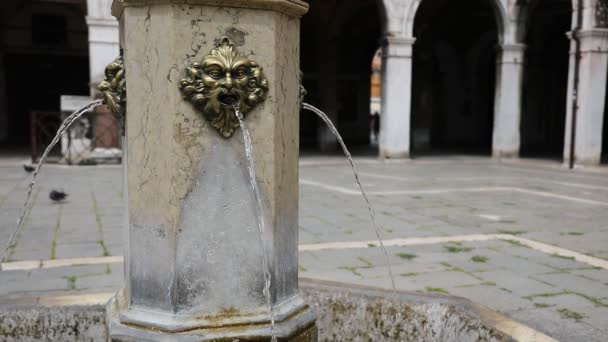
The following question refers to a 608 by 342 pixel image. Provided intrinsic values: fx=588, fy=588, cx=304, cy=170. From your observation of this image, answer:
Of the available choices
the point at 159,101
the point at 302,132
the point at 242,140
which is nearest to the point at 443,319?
the point at 242,140

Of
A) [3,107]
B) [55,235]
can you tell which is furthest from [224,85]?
[3,107]

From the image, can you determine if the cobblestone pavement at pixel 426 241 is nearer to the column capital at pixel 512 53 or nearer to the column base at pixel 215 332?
the column base at pixel 215 332

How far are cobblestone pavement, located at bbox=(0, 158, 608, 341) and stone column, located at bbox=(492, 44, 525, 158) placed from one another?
4.60 m

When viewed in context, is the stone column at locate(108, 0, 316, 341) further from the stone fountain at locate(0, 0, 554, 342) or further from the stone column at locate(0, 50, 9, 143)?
the stone column at locate(0, 50, 9, 143)

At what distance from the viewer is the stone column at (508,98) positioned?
545 inches

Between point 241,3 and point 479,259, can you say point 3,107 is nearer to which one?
point 479,259

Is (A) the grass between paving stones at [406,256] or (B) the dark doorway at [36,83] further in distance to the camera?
(B) the dark doorway at [36,83]

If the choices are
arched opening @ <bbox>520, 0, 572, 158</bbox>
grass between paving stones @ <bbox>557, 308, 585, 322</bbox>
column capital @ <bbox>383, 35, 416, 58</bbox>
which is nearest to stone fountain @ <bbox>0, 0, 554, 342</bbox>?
grass between paving stones @ <bbox>557, 308, 585, 322</bbox>

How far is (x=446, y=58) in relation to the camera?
19984 millimetres

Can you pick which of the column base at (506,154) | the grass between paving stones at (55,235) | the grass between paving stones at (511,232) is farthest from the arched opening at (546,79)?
the grass between paving stones at (55,235)

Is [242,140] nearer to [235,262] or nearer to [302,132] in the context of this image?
[235,262]

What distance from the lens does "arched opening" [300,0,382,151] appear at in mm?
16547

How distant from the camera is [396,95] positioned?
13117 mm

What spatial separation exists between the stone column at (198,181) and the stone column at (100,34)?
10.0 m
